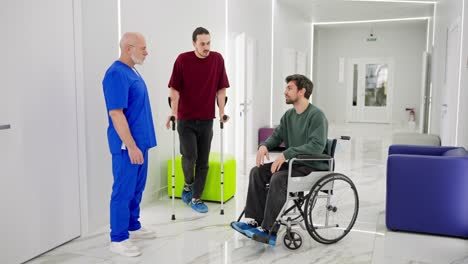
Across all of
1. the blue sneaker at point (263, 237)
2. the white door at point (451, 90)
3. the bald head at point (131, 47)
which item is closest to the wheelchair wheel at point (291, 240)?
the blue sneaker at point (263, 237)

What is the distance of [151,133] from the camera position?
2.87 metres

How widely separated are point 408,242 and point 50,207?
7.97ft

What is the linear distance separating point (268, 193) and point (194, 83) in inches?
54.6

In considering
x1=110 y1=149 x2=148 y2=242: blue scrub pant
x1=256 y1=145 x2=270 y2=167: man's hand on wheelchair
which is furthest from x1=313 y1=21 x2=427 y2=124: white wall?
x1=110 y1=149 x2=148 y2=242: blue scrub pant

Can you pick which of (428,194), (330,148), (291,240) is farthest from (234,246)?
(428,194)

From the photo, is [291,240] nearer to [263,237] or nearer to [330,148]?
[263,237]

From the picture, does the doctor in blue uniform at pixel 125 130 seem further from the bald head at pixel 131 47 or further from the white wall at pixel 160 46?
the white wall at pixel 160 46

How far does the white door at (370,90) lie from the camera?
13000mm

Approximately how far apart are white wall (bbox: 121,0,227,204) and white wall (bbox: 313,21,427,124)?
894 cm

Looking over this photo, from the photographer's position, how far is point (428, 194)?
317 centimetres

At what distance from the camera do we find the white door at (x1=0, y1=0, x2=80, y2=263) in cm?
250

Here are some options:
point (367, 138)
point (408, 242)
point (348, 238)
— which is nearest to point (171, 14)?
point (348, 238)

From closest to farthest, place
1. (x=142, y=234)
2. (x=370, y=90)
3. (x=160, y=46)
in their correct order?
(x=142, y=234) < (x=160, y=46) < (x=370, y=90)

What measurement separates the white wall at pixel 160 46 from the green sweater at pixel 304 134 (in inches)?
56.9
